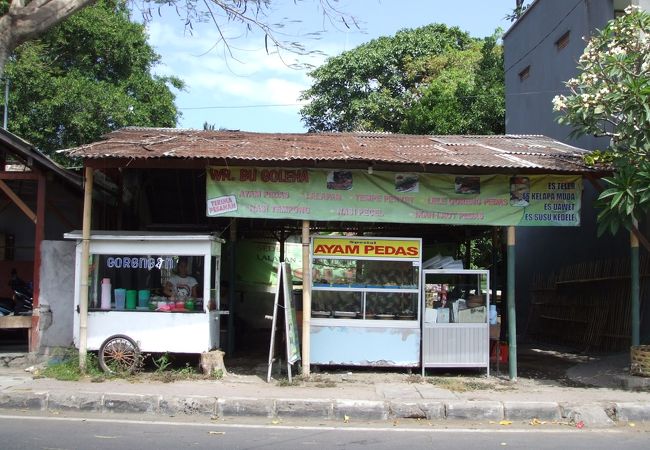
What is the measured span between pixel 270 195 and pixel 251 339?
5.85 meters

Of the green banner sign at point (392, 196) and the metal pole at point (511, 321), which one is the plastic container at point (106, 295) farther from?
the metal pole at point (511, 321)

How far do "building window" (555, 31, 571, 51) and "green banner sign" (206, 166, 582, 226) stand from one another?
6.31m

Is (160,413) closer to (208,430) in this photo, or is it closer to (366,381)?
(208,430)

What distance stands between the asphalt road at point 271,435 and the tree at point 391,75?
18.4 metres

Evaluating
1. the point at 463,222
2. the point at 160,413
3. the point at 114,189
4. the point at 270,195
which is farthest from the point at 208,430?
the point at 114,189

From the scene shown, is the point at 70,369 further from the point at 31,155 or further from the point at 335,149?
the point at 335,149

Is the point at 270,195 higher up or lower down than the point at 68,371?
higher up

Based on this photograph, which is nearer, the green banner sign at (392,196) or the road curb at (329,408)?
the road curb at (329,408)

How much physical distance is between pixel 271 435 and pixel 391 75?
81.4ft

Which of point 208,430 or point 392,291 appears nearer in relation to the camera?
point 208,430

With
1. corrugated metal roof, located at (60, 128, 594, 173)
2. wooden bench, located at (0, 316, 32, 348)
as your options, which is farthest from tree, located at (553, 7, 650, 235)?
wooden bench, located at (0, 316, 32, 348)

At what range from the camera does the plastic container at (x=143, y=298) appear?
942 cm

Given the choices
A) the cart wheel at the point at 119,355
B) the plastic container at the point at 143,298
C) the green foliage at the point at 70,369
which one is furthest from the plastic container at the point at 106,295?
the green foliage at the point at 70,369

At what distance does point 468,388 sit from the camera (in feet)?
28.1
